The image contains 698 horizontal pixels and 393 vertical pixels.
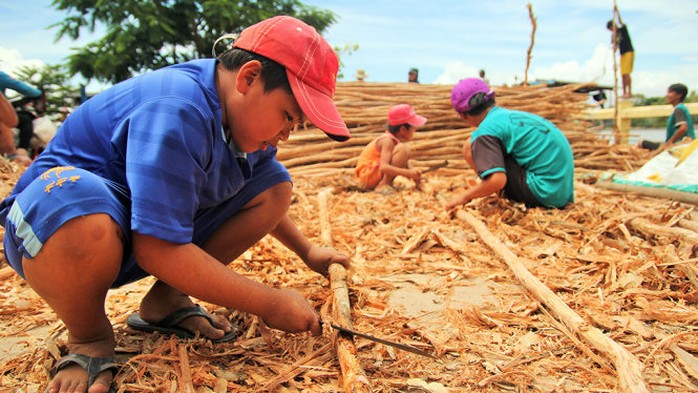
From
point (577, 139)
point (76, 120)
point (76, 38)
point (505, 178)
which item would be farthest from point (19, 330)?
point (76, 38)

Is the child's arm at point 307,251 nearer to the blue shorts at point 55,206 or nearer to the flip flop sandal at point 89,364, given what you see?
the blue shorts at point 55,206

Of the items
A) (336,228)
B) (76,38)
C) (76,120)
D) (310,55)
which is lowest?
(336,228)

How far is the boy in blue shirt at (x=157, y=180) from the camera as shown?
125cm

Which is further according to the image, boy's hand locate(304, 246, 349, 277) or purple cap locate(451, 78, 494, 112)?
purple cap locate(451, 78, 494, 112)

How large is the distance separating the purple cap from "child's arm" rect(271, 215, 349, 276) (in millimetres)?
2189

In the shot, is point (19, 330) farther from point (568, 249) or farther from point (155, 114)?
point (568, 249)

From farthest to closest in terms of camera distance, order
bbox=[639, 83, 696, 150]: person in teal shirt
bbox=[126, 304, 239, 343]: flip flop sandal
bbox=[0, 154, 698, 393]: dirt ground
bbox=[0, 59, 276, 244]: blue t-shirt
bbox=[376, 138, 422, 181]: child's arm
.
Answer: bbox=[639, 83, 696, 150]: person in teal shirt < bbox=[376, 138, 422, 181]: child's arm < bbox=[126, 304, 239, 343]: flip flop sandal < bbox=[0, 154, 698, 393]: dirt ground < bbox=[0, 59, 276, 244]: blue t-shirt

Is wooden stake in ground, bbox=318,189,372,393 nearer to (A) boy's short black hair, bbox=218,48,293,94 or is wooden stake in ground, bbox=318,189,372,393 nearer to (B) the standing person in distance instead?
(A) boy's short black hair, bbox=218,48,293,94

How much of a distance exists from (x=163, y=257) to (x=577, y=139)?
8316 millimetres

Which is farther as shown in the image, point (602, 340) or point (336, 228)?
point (336, 228)

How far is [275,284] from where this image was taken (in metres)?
2.26

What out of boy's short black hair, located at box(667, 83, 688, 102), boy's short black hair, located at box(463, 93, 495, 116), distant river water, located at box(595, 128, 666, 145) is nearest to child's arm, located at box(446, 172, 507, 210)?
boy's short black hair, located at box(463, 93, 495, 116)

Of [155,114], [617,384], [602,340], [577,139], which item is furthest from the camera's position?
[577,139]

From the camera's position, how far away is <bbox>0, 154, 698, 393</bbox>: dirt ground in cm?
146
